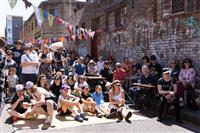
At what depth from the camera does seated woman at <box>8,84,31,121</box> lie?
812 cm

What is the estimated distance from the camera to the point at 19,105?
8.38 meters

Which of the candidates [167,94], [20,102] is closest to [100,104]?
[167,94]

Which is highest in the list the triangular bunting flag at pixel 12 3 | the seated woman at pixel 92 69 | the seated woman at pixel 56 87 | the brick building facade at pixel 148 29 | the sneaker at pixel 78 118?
the triangular bunting flag at pixel 12 3

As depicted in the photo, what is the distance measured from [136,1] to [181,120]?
21.1ft

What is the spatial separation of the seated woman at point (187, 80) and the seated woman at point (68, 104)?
2.62 m

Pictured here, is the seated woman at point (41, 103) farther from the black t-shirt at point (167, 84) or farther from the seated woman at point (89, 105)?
the black t-shirt at point (167, 84)

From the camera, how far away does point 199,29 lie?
388 inches

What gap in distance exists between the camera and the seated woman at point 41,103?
26.4ft

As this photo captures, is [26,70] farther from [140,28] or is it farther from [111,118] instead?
[140,28]

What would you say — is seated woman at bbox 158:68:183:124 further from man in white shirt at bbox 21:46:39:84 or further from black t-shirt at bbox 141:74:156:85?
man in white shirt at bbox 21:46:39:84

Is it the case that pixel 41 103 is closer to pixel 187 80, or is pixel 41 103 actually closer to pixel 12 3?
pixel 187 80

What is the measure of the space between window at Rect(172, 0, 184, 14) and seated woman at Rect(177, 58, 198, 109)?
1866 millimetres

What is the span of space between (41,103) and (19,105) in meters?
0.60

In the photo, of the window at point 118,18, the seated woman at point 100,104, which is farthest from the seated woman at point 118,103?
the window at point 118,18
